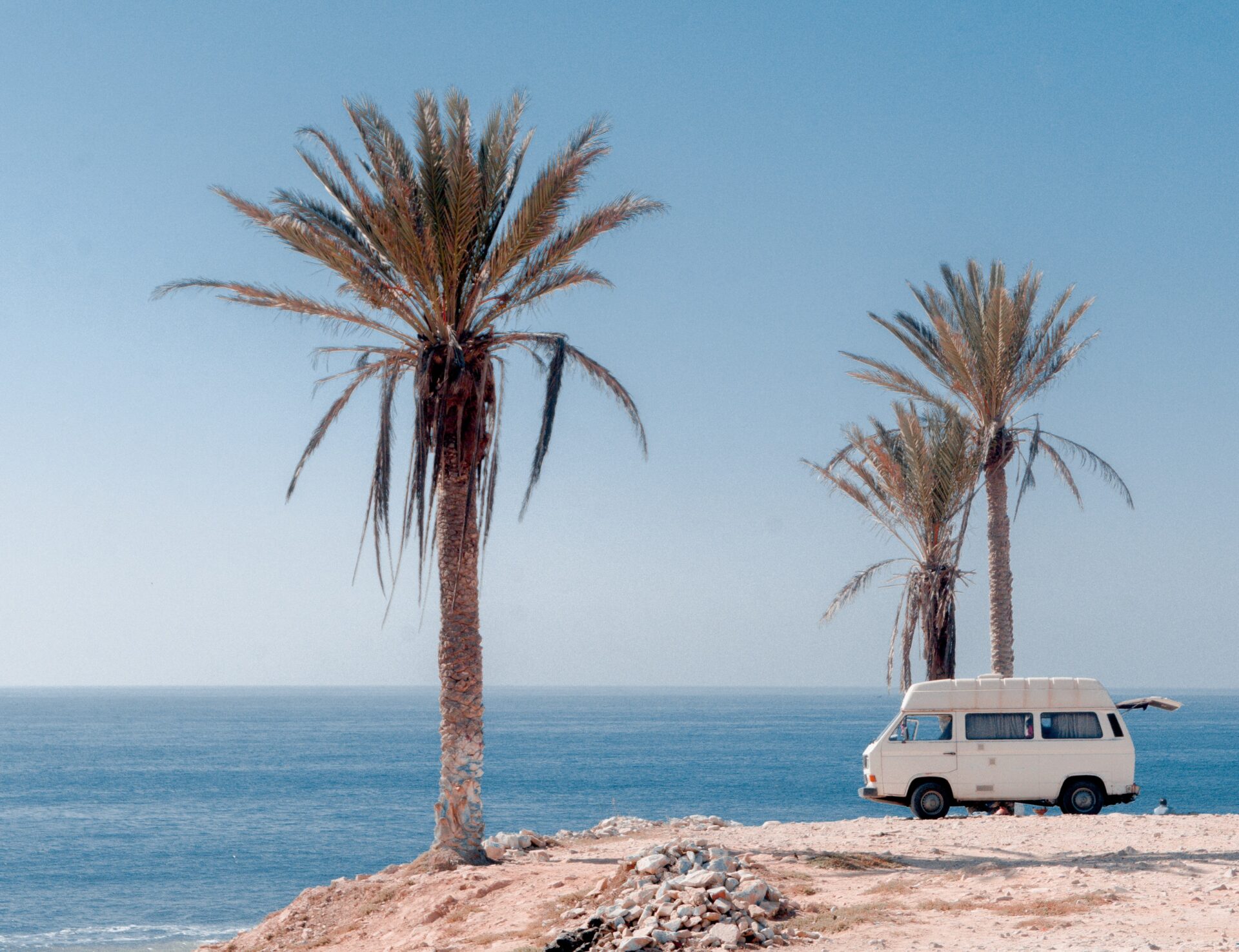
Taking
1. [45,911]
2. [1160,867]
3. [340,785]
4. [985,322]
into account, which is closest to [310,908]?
[1160,867]

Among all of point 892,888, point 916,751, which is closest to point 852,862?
point 892,888

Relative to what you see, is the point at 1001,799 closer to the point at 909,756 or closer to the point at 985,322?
the point at 909,756

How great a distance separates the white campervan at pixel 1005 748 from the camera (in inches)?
741

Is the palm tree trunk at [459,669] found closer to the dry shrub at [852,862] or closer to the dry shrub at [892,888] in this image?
the dry shrub at [852,862]

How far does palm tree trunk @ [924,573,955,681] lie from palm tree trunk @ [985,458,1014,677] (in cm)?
88

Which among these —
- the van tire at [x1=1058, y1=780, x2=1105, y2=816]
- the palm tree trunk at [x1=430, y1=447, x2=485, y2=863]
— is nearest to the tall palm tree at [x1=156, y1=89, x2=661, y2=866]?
the palm tree trunk at [x1=430, y1=447, x2=485, y2=863]

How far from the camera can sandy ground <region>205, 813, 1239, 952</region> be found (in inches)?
399

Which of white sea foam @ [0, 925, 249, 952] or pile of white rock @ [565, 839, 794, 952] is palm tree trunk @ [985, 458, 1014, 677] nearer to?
pile of white rock @ [565, 839, 794, 952]

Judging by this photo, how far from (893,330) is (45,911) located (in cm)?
3605

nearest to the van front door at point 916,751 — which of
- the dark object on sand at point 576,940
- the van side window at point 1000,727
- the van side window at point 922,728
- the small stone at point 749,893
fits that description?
the van side window at point 922,728

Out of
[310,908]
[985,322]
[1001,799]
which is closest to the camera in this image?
[310,908]

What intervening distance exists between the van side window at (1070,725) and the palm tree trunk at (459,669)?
983 centimetres

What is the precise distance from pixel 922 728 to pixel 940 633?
5877mm

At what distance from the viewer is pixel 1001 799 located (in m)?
18.9
